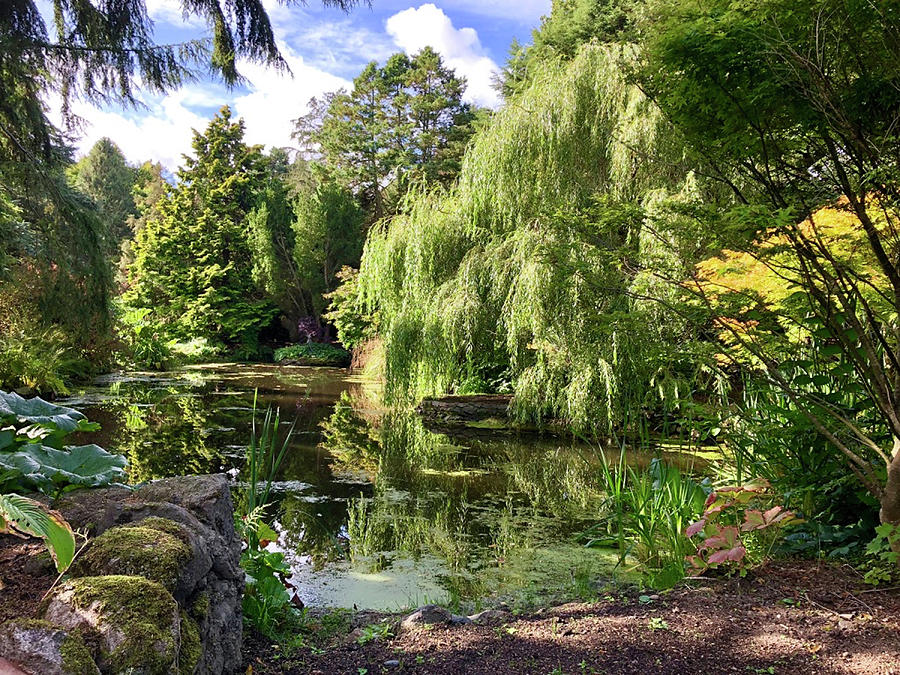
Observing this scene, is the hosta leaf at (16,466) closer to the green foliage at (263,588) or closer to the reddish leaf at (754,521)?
the green foliage at (263,588)

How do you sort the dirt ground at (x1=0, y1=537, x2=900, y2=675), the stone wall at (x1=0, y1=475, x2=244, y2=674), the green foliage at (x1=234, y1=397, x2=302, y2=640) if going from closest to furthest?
the stone wall at (x1=0, y1=475, x2=244, y2=674) → the dirt ground at (x1=0, y1=537, x2=900, y2=675) → the green foliage at (x1=234, y1=397, x2=302, y2=640)

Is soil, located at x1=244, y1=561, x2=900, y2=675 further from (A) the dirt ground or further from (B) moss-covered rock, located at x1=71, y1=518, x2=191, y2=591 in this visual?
(B) moss-covered rock, located at x1=71, y1=518, x2=191, y2=591

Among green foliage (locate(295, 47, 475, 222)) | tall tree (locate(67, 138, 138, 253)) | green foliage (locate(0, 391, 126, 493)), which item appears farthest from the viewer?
tall tree (locate(67, 138, 138, 253))

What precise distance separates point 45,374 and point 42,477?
27.1 ft

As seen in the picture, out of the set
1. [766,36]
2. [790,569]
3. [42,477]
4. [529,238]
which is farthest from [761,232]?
[529,238]

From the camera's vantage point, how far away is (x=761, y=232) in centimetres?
241

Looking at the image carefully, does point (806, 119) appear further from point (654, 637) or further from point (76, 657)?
point (76, 657)

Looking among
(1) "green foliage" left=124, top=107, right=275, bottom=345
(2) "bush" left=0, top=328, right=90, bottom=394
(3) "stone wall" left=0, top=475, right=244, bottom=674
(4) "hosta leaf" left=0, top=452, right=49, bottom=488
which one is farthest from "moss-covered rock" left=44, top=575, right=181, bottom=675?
(1) "green foliage" left=124, top=107, right=275, bottom=345

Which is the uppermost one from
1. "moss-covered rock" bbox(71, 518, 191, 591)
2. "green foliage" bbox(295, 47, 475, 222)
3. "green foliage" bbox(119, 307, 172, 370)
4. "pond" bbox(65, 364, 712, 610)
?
"green foliage" bbox(295, 47, 475, 222)

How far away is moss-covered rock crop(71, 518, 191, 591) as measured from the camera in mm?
1422

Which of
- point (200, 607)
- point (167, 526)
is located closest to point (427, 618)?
point (200, 607)

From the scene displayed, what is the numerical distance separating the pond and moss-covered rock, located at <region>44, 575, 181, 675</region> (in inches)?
60.7

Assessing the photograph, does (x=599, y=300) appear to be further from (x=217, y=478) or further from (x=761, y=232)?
(x=217, y=478)

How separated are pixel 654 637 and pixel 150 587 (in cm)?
142
